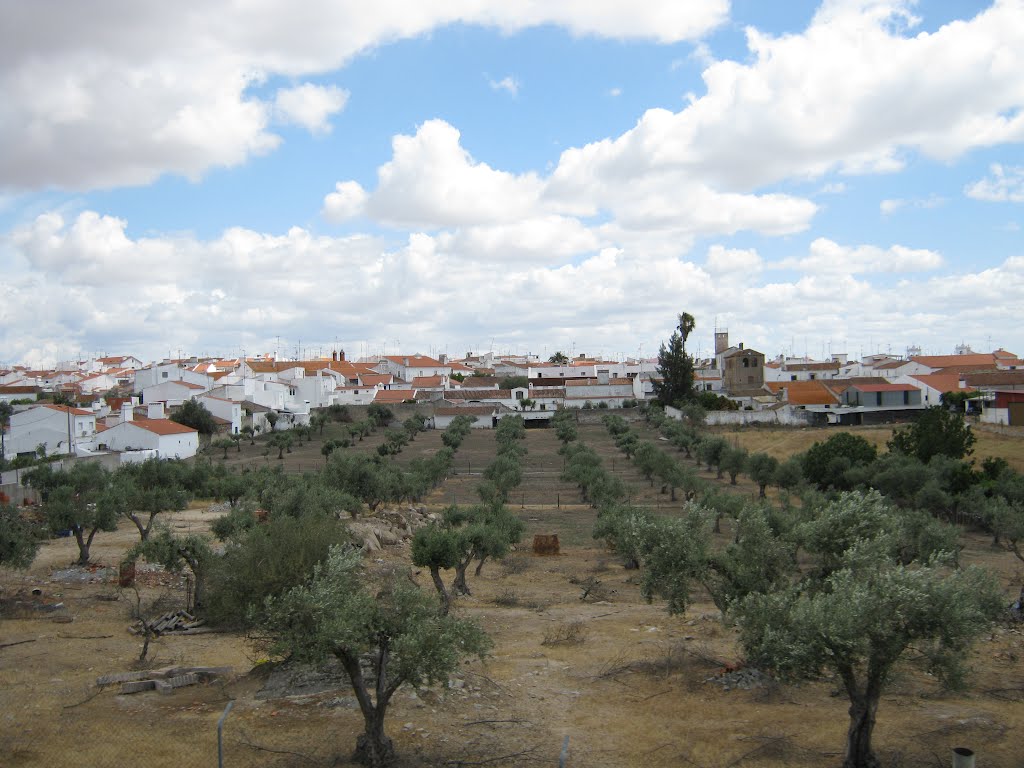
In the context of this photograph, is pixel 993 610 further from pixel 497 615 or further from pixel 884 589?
pixel 497 615

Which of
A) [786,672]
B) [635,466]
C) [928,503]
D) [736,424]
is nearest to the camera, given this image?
[786,672]

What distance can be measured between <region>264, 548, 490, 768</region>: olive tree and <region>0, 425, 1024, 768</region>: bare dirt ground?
3.58 ft

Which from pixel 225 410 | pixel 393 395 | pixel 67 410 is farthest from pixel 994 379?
pixel 67 410

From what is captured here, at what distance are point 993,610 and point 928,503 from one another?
24361mm

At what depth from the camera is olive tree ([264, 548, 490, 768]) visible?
1027 cm

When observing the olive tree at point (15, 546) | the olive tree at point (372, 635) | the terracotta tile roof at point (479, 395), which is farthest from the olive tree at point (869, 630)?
the terracotta tile roof at point (479, 395)

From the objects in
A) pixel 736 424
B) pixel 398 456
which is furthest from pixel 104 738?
pixel 736 424

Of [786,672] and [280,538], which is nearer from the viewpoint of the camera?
[786,672]

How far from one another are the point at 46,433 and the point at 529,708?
53155mm

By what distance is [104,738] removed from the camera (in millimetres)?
11836

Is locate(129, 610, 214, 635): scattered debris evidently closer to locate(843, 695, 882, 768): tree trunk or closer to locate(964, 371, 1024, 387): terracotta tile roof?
locate(843, 695, 882, 768): tree trunk

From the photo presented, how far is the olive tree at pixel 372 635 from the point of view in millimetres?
10266

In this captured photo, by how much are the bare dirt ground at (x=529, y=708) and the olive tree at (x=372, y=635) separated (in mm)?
1091

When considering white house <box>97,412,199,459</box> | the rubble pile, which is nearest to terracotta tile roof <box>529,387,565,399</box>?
white house <box>97,412,199,459</box>
